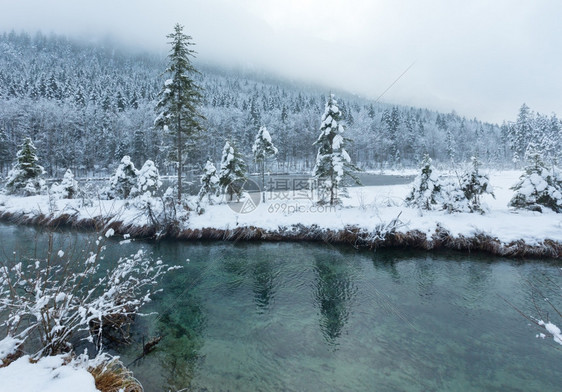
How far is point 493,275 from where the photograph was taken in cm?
1108

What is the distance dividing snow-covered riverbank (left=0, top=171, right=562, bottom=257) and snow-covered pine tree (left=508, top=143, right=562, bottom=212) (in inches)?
27.8

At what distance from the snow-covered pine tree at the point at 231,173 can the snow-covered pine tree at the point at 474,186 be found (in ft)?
56.2

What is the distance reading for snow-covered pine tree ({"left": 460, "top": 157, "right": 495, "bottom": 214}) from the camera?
15836 mm

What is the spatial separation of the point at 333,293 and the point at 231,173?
16.3 m

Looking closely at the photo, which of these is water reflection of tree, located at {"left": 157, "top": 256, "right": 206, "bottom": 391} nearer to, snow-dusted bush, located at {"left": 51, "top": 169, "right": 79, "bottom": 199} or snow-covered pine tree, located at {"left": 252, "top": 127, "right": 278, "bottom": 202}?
snow-covered pine tree, located at {"left": 252, "top": 127, "right": 278, "bottom": 202}

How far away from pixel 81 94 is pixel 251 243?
86.7 meters

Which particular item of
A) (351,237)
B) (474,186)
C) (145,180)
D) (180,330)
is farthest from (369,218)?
(145,180)

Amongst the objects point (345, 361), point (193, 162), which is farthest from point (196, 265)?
point (193, 162)

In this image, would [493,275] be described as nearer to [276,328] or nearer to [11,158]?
[276,328]

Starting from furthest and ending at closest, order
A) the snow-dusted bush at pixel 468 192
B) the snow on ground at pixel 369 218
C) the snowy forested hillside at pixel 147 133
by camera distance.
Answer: the snowy forested hillside at pixel 147 133, the snow-dusted bush at pixel 468 192, the snow on ground at pixel 369 218

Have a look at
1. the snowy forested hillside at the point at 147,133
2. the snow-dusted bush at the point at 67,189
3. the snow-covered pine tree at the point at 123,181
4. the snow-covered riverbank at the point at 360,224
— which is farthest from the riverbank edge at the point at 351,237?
the snowy forested hillside at the point at 147,133

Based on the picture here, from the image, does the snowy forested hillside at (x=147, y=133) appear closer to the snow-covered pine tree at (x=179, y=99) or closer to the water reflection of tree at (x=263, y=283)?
the snow-covered pine tree at (x=179, y=99)

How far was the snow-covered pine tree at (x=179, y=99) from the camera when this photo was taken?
745 inches

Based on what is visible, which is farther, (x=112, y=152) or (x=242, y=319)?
(x=112, y=152)
